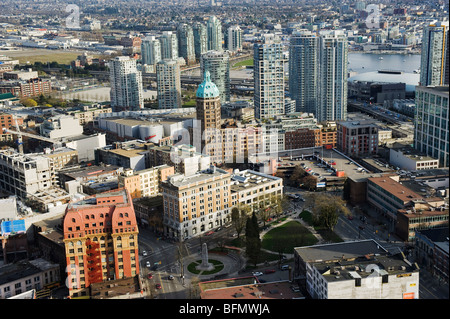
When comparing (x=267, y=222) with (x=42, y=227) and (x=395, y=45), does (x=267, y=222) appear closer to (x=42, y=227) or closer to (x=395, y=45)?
(x=42, y=227)

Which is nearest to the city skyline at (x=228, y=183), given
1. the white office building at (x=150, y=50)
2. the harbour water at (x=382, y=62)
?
the harbour water at (x=382, y=62)

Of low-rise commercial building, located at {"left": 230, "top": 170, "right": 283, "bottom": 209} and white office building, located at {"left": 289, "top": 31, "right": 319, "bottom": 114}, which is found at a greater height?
white office building, located at {"left": 289, "top": 31, "right": 319, "bottom": 114}

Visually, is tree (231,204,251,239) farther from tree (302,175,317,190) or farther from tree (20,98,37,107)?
tree (20,98,37,107)

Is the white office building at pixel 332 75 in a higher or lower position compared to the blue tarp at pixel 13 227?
higher

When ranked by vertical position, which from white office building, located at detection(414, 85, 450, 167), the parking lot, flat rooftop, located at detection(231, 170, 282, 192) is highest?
white office building, located at detection(414, 85, 450, 167)

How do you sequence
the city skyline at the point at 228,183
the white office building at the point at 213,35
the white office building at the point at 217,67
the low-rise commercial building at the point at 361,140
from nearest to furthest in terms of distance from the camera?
1. the city skyline at the point at 228,183
2. the low-rise commercial building at the point at 361,140
3. the white office building at the point at 217,67
4. the white office building at the point at 213,35

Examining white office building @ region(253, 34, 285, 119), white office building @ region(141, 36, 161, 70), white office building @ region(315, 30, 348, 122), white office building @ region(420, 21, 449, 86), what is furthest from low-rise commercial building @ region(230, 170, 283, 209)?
white office building @ region(141, 36, 161, 70)

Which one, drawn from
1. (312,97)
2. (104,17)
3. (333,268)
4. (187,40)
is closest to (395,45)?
(187,40)

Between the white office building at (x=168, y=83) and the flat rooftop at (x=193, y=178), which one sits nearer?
the flat rooftop at (x=193, y=178)

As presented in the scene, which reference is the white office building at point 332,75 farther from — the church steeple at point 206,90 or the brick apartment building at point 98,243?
Result: the brick apartment building at point 98,243
